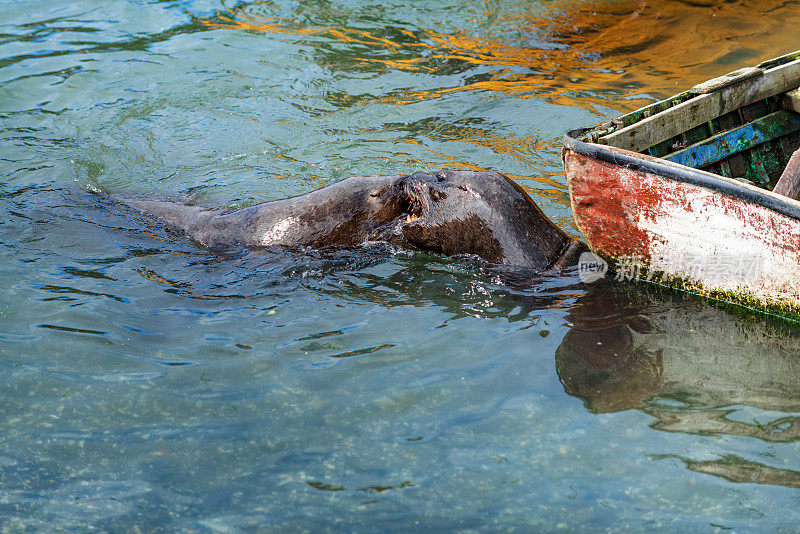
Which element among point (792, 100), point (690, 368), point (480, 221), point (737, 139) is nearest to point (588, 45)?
point (792, 100)

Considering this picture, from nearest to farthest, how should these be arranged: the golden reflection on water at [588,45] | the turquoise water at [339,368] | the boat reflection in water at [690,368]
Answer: the turquoise water at [339,368], the boat reflection in water at [690,368], the golden reflection on water at [588,45]

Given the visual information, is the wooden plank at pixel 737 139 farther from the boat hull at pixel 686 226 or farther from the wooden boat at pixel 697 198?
the boat hull at pixel 686 226

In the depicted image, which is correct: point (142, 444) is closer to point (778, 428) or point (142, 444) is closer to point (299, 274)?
point (299, 274)

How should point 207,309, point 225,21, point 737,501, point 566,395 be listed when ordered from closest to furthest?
point 737,501
point 566,395
point 207,309
point 225,21

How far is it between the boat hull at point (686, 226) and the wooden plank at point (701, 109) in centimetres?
45

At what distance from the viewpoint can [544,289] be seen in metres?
5.14

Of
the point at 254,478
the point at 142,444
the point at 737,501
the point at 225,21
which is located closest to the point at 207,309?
the point at 142,444

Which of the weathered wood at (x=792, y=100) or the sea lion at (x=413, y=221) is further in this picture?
the weathered wood at (x=792, y=100)

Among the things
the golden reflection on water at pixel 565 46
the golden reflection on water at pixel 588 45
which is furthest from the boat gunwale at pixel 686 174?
the golden reflection on water at pixel 588 45

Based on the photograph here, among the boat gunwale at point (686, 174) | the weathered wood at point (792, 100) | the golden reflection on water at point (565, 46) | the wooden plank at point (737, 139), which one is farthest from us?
the golden reflection on water at point (565, 46)

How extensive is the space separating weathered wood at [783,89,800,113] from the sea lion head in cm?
253

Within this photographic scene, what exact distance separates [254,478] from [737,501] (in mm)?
1995

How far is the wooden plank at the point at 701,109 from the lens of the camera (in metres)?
5.63

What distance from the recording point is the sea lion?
5.37 metres
